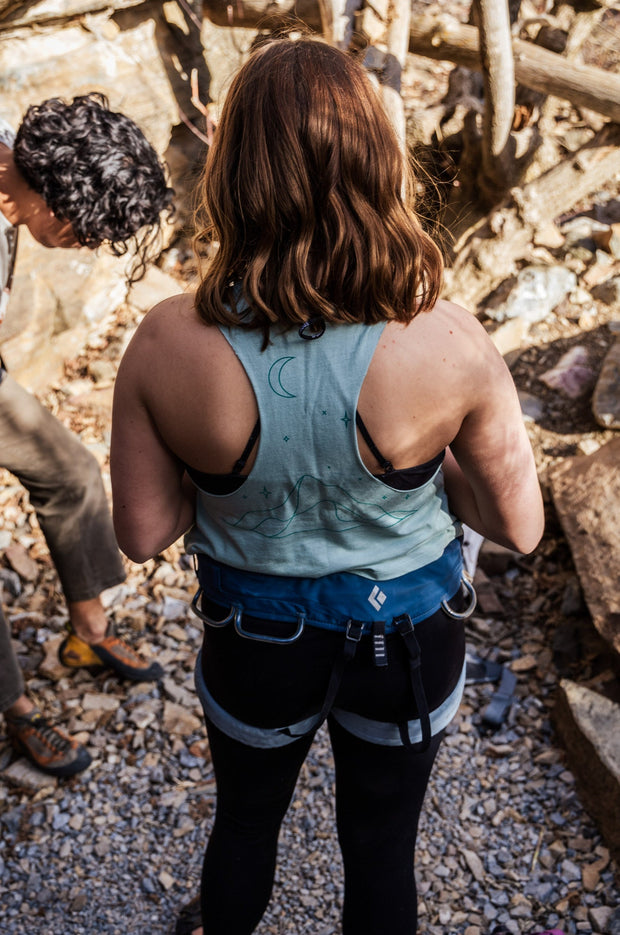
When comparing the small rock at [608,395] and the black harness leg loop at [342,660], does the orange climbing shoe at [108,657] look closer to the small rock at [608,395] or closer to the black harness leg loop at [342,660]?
the black harness leg loop at [342,660]

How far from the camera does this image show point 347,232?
1175mm

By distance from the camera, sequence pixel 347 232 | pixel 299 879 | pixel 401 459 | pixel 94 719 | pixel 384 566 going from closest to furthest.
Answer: pixel 347 232
pixel 401 459
pixel 384 566
pixel 299 879
pixel 94 719

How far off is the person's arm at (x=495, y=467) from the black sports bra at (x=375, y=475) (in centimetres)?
8

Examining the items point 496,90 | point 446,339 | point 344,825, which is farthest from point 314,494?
point 496,90

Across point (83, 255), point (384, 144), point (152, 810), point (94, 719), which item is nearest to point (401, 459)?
point (384, 144)

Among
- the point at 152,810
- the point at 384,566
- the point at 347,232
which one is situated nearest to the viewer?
the point at 347,232

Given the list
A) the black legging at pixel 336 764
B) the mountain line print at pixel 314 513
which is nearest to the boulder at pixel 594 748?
the black legging at pixel 336 764

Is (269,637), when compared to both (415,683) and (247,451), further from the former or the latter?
(247,451)

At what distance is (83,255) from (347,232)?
4.12 m

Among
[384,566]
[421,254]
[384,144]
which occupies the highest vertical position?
[384,144]

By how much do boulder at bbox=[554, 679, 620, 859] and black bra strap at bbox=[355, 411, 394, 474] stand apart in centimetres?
187

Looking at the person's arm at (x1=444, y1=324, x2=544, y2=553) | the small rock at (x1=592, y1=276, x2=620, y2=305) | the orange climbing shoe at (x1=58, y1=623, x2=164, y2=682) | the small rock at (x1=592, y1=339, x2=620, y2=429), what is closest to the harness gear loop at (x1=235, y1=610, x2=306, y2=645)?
the person's arm at (x1=444, y1=324, x2=544, y2=553)

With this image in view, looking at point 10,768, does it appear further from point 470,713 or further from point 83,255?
point 83,255

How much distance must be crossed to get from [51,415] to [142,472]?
Result: 1.47 m
